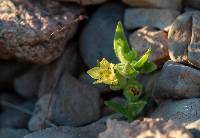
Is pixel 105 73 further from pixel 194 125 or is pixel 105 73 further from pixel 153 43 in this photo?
pixel 194 125

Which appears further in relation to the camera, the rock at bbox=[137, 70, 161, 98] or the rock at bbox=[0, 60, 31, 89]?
the rock at bbox=[0, 60, 31, 89]

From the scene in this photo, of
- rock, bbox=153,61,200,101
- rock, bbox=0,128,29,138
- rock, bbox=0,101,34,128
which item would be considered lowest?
rock, bbox=0,128,29,138

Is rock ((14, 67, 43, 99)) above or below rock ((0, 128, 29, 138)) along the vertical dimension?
above

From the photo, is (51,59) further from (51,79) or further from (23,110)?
(23,110)

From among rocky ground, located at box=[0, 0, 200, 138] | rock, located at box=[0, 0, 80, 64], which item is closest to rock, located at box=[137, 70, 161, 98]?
rocky ground, located at box=[0, 0, 200, 138]

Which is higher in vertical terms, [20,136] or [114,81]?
[114,81]

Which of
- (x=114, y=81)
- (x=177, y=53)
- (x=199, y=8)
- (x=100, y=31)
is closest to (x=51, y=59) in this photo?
(x=100, y=31)

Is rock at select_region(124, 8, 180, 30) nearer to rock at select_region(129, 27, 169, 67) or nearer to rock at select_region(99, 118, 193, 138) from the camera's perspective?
rock at select_region(129, 27, 169, 67)
